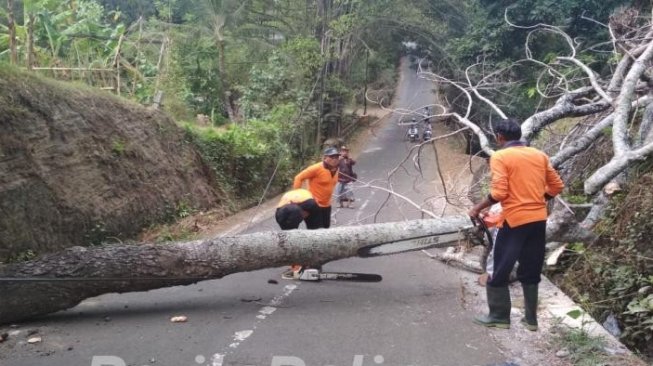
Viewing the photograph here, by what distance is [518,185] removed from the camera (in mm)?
4820

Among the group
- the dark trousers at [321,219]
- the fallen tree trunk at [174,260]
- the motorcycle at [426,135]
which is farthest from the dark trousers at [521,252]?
the motorcycle at [426,135]

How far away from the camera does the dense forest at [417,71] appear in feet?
22.5

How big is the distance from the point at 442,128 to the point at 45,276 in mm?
28553

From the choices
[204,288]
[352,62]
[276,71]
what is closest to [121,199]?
[204,288]

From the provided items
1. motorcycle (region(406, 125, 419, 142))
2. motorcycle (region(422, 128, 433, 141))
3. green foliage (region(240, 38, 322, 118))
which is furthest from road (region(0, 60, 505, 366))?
green foliage (region(240, 38, 322, 118))

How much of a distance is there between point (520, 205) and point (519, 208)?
3 centimetres

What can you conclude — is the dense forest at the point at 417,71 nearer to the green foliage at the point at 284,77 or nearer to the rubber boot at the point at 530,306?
the green foliage at the point at 284,77

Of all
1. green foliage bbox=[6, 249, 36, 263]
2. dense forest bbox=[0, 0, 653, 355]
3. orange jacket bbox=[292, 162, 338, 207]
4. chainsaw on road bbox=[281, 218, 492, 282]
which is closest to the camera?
chainsaw on road bbox=[281, 218, 492, 282]

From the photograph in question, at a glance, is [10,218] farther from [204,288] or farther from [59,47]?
[59,47]

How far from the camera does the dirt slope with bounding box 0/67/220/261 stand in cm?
723

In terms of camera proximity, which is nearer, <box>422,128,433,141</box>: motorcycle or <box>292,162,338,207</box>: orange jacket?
<box>292,162,338,207</box>: orange jacket

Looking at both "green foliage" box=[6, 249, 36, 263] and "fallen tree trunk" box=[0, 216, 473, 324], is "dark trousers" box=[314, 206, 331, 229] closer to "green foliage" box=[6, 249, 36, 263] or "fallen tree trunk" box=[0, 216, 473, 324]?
"fallen tree trunk" box=[0, 216, 473, 324]

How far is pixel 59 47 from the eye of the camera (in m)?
11.5

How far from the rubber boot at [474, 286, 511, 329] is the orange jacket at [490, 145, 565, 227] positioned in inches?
25.8
